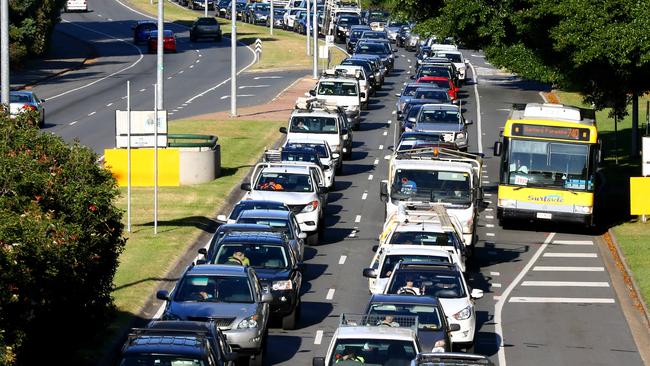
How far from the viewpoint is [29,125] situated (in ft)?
80.7

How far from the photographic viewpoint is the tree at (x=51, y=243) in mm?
18156

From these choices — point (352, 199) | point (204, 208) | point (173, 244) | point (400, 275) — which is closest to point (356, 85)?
point (352, 199)

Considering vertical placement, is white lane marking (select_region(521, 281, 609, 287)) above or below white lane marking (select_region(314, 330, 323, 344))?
below

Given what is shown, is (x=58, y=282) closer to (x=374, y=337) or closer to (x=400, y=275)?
(x=374, y=337)

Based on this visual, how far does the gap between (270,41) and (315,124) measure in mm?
57057

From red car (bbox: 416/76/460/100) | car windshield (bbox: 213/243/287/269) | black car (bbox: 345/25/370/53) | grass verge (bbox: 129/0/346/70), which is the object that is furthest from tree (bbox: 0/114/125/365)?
black car (bbox: 345/25/370/53)

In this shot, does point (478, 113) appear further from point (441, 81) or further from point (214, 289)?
point (214, 289)

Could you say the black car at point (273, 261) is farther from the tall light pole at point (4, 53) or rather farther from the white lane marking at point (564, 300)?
the white lane marking at point (564, 300)

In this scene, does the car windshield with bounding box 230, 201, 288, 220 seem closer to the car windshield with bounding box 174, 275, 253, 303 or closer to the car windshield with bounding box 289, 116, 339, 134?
the car windshield with bounding box 174, 275, 253, 303

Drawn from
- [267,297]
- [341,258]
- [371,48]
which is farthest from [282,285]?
[371,48]

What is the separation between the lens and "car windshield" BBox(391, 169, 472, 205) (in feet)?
118

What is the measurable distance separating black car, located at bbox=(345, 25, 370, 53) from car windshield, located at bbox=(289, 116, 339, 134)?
49.0 m

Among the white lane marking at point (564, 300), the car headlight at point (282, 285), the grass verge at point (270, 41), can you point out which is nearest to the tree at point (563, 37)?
the white lane marking at point (564, 300)

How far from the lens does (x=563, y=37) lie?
136 feet
